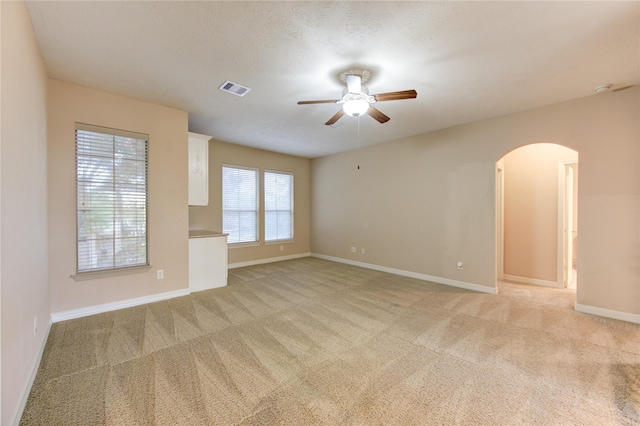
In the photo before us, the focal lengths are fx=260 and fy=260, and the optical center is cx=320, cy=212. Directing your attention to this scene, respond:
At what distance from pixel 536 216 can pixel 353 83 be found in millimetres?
4178

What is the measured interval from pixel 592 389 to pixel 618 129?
3.02 meters

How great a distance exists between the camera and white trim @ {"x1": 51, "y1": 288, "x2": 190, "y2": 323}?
298cm

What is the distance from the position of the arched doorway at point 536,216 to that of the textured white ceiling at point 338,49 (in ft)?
4.73

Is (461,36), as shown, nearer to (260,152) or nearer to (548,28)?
(548,28)

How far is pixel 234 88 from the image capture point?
10.1 feet

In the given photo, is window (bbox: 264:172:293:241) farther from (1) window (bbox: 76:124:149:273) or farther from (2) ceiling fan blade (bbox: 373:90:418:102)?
(2) ceiling fan blade (bbox: 373:90:418:102)

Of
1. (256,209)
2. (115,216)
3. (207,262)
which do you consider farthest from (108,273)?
(256,209)

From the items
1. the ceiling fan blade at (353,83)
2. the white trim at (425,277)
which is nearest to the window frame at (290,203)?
the white trim at (425,277)

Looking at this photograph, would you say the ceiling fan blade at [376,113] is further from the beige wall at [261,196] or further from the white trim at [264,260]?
the white trim at [264,260]

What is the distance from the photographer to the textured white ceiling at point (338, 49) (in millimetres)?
1898

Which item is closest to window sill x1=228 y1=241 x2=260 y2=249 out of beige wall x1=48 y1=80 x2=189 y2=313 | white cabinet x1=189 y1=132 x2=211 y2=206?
white cabinet x1=189 y1=132 x2=211 y2=206

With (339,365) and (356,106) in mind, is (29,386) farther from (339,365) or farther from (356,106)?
(356,106)

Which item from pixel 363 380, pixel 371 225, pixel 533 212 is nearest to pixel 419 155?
pixel 371 225

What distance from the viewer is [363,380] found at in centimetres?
198
